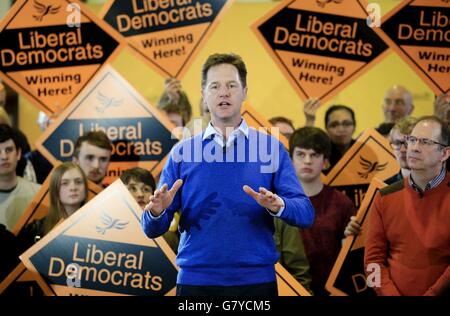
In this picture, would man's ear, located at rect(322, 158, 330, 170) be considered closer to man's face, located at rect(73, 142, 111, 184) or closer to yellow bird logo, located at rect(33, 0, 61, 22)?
man's face, located at rect(73, 142, 111, 184)

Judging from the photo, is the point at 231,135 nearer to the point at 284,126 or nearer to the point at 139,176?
the point at 139,176

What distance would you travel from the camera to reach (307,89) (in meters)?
4.63

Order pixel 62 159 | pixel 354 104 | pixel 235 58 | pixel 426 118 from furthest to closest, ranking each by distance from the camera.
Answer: pixel 354 104, pixel 62 159, pixel 426 118, pixel 235 58

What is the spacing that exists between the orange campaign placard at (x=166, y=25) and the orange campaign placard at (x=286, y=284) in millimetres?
1446

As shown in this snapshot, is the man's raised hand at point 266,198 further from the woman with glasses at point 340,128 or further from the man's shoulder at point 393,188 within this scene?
the woman with glasses at point 340,128

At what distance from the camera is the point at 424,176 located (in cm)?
374

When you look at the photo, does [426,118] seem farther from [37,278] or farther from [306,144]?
[37,278]

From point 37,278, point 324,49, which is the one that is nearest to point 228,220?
point 37,278

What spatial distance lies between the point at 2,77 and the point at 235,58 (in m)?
2.20

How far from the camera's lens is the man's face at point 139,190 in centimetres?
424

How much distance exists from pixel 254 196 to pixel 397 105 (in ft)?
8.29

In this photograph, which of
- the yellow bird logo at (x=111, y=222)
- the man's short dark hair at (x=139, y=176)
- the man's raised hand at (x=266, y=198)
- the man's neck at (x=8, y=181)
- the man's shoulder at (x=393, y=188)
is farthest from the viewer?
the man's neck at (x=8, y=181)

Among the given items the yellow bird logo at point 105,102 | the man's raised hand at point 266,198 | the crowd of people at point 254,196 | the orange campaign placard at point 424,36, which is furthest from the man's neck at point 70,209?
the orange campaign placard at point 424,36

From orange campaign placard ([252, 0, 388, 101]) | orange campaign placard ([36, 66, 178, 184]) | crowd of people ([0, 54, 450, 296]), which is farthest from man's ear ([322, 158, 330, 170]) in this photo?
orange campaign placard ([36, 66, 178, 184])
